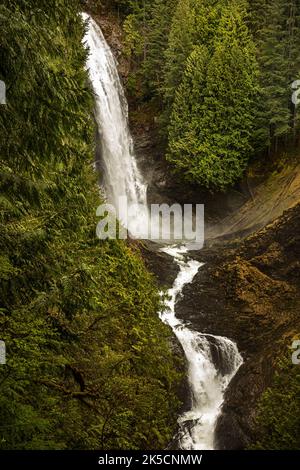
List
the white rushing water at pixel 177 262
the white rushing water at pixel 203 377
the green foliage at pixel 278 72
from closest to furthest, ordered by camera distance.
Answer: the white rushing water at pixel 203 377 → the white rushing water at pixel 177 262 → the green foliage at pixel 278 72

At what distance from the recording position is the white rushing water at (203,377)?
14125mm

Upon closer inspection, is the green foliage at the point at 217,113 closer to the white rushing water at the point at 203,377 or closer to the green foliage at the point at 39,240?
the white rushing water at the point at 203,377

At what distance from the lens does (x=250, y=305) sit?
18.6m

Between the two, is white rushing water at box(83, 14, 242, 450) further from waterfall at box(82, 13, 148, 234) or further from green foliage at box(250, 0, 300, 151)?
green foliage at box(250, 0, 300, 151)

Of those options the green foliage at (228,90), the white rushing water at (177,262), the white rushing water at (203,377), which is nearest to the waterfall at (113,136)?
the white rushing water at (177,262)

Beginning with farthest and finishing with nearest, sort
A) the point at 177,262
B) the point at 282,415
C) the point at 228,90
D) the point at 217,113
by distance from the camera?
the point at 217,113 < the point at 228,90 < the point at 177,262 < the point at 282,415

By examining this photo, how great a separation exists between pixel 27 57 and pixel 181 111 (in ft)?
80.5

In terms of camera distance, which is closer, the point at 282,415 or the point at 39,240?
the point at 39,240

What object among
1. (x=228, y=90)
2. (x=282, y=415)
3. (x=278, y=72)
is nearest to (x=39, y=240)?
(x=282, y=415)

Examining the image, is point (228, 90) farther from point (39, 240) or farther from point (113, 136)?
point (39, 240)

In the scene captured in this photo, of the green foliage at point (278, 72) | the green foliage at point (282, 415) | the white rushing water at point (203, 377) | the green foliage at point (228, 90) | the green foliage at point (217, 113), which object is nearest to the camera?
the green foliage at point (282, 415)

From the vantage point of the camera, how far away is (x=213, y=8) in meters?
28.8

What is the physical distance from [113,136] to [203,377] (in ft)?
56.0
